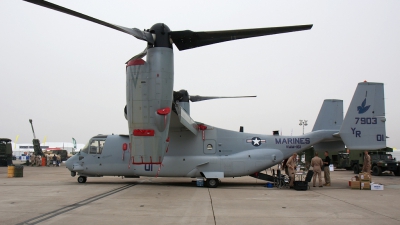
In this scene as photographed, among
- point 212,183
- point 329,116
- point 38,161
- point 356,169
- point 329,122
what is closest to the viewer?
point 212,183

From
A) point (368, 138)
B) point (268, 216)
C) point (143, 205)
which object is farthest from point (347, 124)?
point (143, 205)

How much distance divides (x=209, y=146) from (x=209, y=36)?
6468mm

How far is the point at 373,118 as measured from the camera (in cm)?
1480

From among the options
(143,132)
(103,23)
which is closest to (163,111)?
(143,132)

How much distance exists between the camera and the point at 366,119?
48.6ft

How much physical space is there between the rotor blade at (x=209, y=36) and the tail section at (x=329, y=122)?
26.8 feet

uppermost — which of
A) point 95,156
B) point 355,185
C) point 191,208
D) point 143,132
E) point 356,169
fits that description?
point 143,132

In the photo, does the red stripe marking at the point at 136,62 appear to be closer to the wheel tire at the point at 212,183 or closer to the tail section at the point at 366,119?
the wheel tire at the point at 212,183

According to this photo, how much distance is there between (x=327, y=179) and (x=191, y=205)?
880 cm

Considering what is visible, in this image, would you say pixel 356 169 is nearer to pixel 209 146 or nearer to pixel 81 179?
pixel 209 146

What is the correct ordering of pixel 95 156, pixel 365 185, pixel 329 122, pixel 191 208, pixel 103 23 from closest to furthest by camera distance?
pixel 103 23, pixel 191 208, pixel 365 185, pixel 95 156, pixel 329 122

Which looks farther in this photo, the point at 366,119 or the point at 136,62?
the point at 366,119

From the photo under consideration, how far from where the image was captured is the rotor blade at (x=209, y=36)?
1023cm

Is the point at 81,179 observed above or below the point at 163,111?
below
